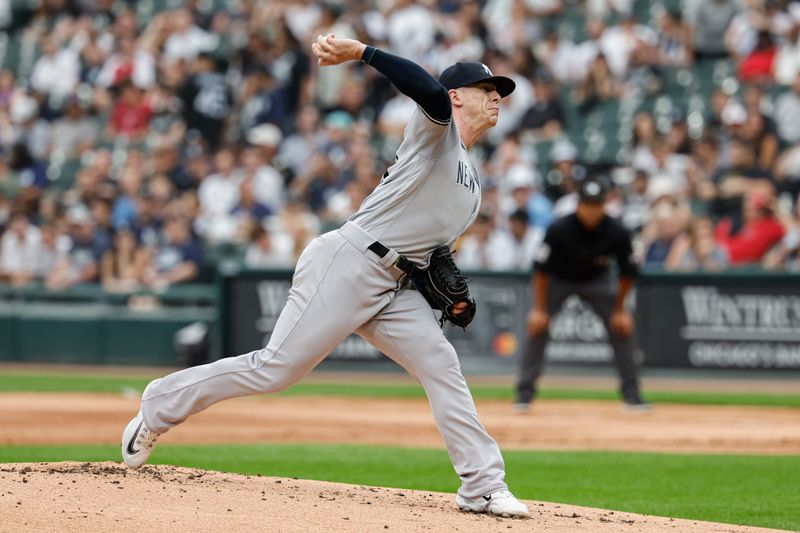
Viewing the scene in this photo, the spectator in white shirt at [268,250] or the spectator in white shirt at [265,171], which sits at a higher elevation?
the spectator in white shirt at [265,171]

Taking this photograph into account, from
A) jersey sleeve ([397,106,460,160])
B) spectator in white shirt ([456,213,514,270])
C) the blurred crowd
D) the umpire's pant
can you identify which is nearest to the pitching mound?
jersey sleeve ([397,106,460,160])

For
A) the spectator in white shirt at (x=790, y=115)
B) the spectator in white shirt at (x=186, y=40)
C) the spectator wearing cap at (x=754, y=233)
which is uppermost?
the spectator in white shirt at (x=186, y=40)

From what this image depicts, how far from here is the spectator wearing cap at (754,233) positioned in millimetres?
15453

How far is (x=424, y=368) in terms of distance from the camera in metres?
6.22

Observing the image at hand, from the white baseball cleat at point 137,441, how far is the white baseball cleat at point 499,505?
5.03 ft

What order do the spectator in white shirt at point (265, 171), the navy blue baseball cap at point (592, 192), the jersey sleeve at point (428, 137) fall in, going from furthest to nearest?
the spectator in white shirt at point (265, 171), the navy blue baseball cap at point (592, 192), the jersey sleeve at point (428, 137)

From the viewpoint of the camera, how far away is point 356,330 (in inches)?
249

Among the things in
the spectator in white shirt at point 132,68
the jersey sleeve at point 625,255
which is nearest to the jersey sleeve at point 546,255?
the jersey sleeve at point 625,255

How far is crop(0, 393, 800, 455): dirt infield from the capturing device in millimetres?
10625

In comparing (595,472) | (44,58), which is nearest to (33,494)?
(595,472)

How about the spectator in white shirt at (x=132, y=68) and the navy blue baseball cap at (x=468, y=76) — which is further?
the spectator in white shirt at (x=132, y=68)

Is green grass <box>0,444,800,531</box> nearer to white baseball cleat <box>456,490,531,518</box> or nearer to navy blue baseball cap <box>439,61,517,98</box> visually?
white baseball cleat <box>456,490,531,518</box>

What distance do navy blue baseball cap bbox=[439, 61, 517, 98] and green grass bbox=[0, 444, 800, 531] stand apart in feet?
7.96

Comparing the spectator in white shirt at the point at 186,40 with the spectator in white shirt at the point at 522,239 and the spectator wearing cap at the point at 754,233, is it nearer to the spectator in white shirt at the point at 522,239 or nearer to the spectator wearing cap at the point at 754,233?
the spectator in white shirt at the point at 522,239
